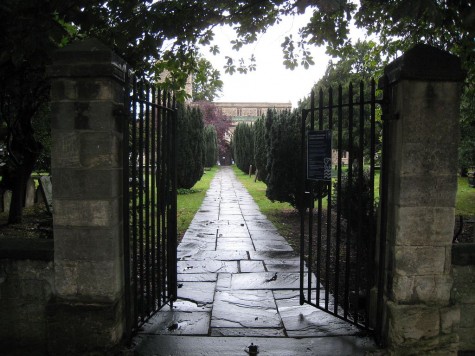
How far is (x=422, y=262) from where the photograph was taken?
3.29 meters

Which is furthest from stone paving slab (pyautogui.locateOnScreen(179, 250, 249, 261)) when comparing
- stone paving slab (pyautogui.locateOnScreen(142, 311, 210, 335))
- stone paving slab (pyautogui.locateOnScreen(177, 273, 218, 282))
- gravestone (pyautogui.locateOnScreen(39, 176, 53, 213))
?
gravestone (pyautogui.locateOnScreen(39, 176, 53, 213))

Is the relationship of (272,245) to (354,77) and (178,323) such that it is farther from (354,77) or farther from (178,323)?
(354,77)

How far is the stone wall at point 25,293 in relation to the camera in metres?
3.36

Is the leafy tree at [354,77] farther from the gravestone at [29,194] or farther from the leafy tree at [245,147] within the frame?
the gravestone at [29,194]

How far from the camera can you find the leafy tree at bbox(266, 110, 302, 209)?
983cm

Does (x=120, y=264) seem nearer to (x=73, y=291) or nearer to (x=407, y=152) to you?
(x=73, y=291)

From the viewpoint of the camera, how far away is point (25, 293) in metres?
3.39

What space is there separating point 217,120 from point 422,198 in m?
48.2

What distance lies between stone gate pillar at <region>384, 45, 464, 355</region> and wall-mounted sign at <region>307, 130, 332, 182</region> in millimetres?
701

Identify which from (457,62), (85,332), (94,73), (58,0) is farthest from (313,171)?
(58,0)

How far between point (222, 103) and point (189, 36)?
2643 inches

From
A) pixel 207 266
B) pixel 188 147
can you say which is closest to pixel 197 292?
pixel 207 266

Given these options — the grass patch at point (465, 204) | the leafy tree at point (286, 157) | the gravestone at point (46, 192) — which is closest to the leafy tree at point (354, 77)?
the leafy tree at point (286, 157)

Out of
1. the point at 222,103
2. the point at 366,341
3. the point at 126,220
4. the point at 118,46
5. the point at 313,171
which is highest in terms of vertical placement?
the point at 222,103
